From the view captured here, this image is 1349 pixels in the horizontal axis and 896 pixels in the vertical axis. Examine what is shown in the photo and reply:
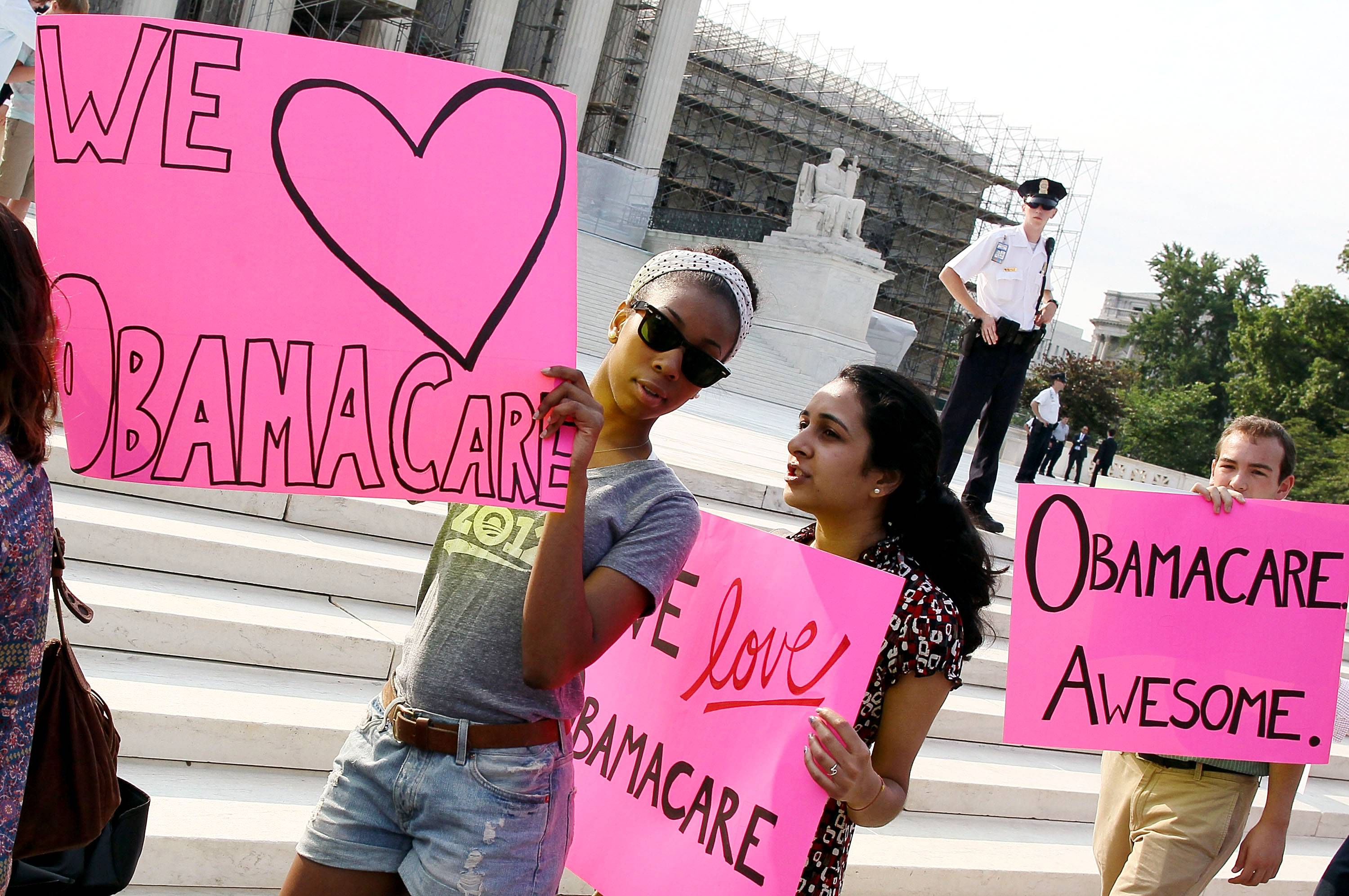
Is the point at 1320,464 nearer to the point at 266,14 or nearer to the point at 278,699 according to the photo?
the point at 266,14

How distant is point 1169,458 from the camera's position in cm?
4738

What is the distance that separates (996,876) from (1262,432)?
1.90m

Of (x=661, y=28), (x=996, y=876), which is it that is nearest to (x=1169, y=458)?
(x=661, y=28)

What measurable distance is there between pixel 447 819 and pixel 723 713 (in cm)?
62

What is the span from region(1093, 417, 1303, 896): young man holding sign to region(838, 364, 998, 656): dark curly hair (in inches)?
31.3

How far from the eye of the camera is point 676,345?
1723 mm

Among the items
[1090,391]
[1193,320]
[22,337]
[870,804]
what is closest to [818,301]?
[870,804]

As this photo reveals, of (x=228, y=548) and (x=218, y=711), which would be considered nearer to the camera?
(x=218, y=711)

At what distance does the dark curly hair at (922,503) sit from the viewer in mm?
2104

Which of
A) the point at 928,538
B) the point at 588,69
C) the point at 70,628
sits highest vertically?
the point at 588,69

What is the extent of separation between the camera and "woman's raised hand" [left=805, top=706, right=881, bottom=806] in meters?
1.85

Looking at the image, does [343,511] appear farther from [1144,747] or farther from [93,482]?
[1144,747]

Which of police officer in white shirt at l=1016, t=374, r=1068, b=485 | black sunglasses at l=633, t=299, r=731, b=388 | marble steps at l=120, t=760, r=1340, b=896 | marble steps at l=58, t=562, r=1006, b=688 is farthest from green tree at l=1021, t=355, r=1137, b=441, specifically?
black sunglasses at l=633, t=299, r=731, b=388

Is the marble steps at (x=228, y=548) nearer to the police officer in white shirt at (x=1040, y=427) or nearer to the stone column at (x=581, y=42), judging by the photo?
the police officer in white shirt at (x=1040, y=427)
